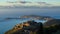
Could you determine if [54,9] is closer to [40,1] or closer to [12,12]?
[40,1]

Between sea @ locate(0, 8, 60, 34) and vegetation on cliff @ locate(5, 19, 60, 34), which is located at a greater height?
sea @ locate(0, 8, 60, 34)

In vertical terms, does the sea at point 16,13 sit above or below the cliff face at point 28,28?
above

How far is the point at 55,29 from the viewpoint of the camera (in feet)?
15.6

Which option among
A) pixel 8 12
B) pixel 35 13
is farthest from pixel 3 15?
pixel 35 13

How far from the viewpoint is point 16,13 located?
4.74 m

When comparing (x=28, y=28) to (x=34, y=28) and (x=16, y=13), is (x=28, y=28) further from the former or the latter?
(x=16, y=13)

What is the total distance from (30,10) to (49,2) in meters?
0.25

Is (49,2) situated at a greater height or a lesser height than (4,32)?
greater

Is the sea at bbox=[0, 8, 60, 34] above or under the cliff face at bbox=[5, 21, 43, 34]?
above

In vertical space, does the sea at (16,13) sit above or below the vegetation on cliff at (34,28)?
above

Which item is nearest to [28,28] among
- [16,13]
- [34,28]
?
[34,28]

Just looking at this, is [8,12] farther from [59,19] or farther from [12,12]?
[59,19]

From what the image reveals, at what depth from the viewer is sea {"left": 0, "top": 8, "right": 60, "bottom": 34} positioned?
4.73m

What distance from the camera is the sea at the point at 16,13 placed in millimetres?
4727
